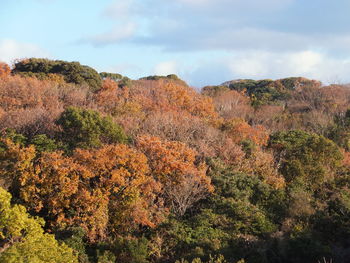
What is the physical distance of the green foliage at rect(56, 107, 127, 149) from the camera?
2586cm

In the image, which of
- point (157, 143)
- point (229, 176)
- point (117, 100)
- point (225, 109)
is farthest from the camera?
point (225, 109)

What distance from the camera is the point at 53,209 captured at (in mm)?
18859

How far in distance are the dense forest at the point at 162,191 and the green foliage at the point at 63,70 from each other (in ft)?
60.3

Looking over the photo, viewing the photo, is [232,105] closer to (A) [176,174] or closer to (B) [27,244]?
(A) [176,174]

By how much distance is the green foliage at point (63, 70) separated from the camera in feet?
172

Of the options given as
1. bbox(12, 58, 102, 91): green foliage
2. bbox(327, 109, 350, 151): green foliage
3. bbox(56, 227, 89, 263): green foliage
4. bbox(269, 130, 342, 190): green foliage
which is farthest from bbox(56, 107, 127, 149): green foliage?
bbox(12, 58, 102, 91): green foliage

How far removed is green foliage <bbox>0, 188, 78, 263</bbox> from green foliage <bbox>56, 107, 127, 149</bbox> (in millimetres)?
9837

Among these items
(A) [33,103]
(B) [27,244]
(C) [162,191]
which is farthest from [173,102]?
(B) [27,244]

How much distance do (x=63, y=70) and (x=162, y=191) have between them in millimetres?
38942

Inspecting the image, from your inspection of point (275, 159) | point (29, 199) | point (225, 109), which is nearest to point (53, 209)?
point (29, 199)

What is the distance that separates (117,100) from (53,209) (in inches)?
755

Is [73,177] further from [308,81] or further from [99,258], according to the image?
[308,81]

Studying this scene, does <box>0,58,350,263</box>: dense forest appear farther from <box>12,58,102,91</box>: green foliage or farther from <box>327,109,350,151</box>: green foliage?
<box>12,58,102,91</box>: green foliage

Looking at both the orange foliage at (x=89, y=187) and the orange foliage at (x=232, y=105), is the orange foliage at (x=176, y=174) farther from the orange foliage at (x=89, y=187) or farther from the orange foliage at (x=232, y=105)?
the orange foliage at (x=232, y=105)
